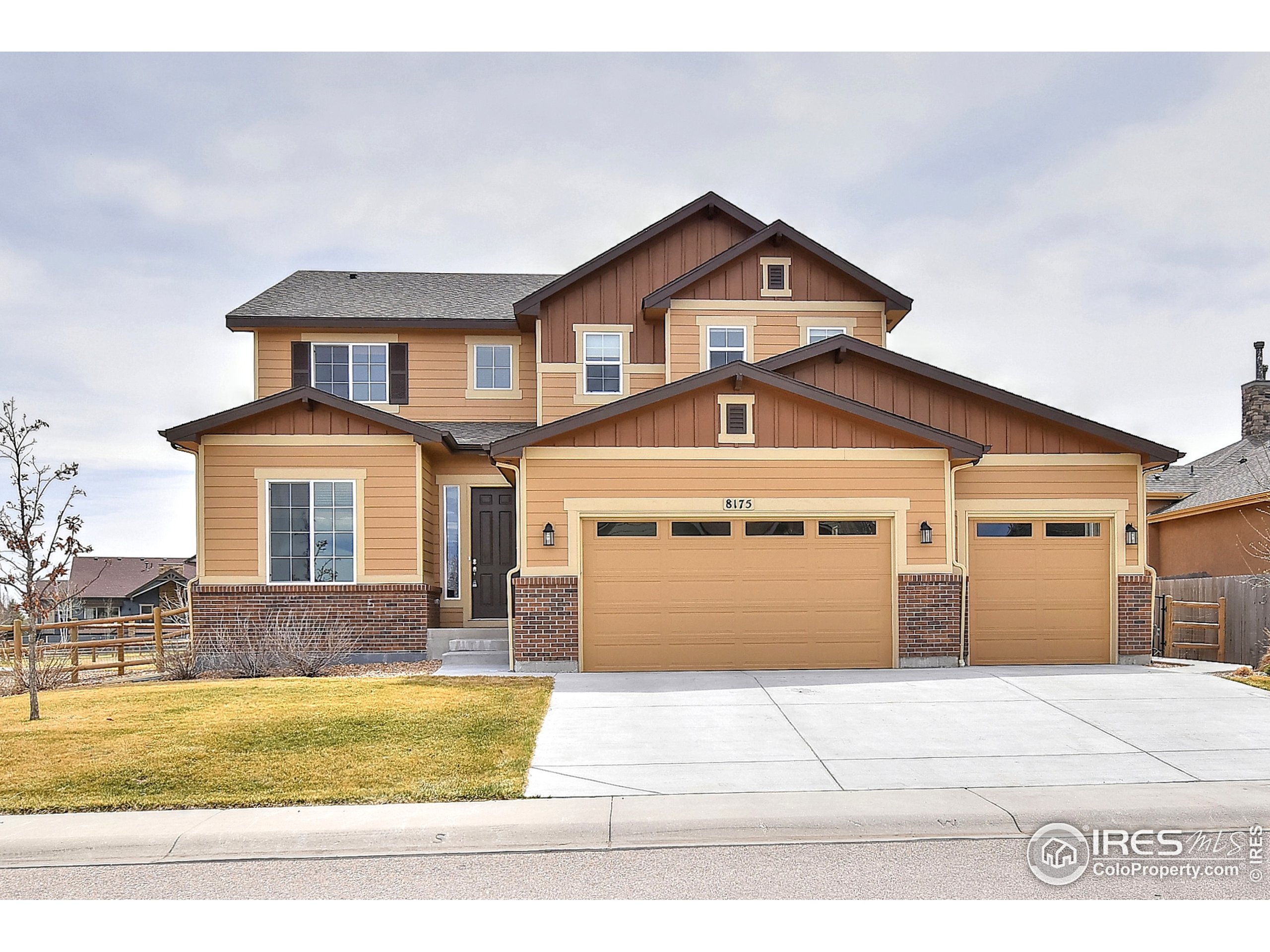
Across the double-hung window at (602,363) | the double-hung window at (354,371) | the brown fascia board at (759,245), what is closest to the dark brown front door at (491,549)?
the double-hung window at (602,363)

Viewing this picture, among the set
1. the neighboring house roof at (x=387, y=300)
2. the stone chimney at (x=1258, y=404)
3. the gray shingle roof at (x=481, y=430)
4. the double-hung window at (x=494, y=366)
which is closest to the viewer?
the gray shingle roof at (x=481, y=430)

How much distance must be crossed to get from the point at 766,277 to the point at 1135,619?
28.6 ft

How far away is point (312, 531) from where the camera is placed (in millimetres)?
15445

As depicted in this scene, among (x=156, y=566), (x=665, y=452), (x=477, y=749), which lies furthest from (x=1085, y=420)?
(x=156, y=566)

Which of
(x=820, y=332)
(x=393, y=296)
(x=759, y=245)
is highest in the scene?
(x=759, y=245)

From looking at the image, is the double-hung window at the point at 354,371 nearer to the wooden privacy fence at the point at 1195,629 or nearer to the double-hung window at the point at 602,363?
the double-hung window at the point at 602,363

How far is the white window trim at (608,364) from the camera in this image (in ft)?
59.5

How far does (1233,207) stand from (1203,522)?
8570mm

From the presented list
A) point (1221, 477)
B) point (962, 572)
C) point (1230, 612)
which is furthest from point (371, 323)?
point (1221, 477)

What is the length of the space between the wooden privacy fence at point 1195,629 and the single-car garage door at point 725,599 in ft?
20.9

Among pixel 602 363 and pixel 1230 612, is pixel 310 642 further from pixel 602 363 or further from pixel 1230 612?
pixel 1230 612

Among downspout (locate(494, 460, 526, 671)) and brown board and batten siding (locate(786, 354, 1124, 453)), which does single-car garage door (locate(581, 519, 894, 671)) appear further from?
brown board and batten siding (locate(786, 354, 1124, 453))

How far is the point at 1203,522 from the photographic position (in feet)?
69.4

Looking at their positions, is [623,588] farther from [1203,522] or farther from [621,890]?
[1203,522]
